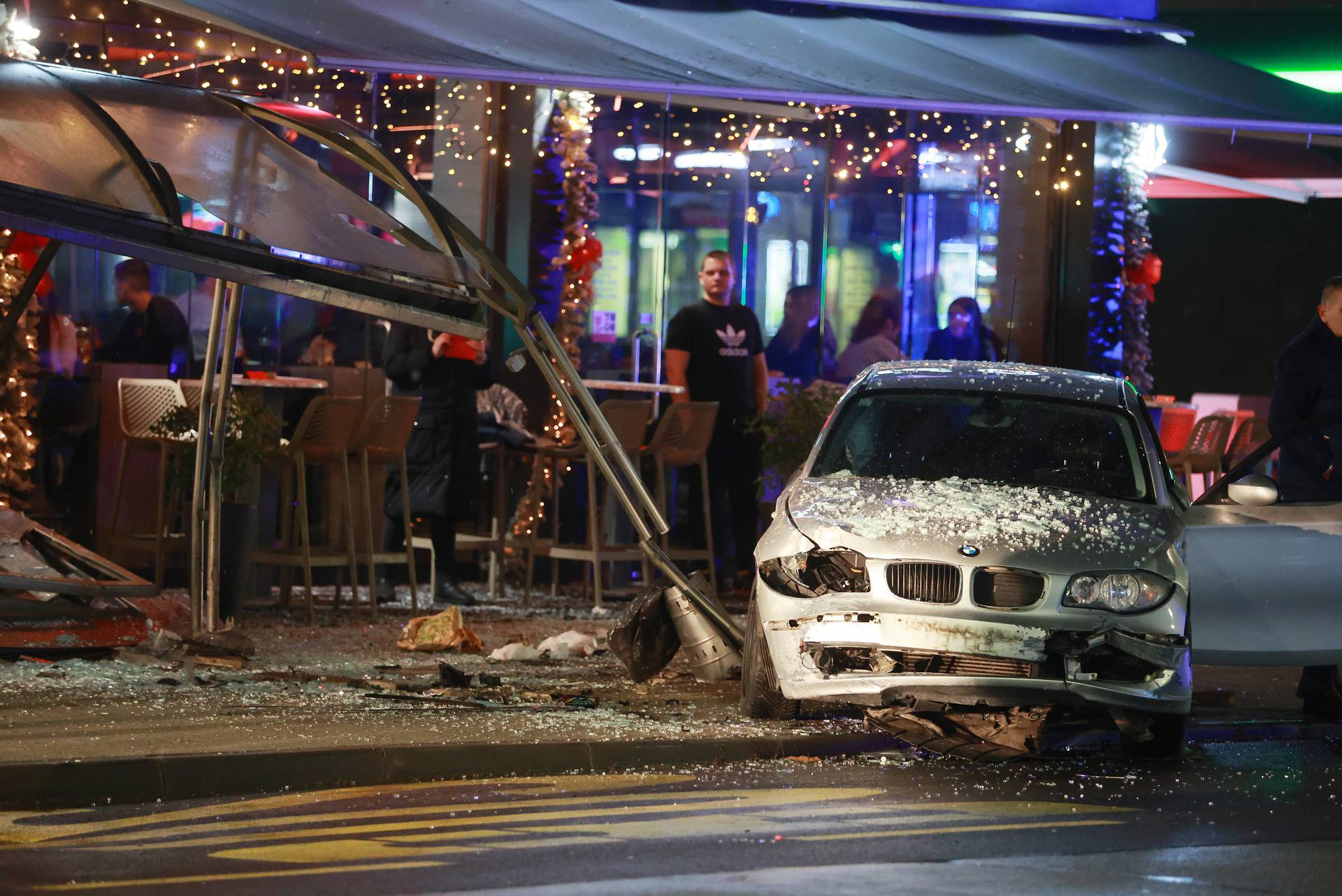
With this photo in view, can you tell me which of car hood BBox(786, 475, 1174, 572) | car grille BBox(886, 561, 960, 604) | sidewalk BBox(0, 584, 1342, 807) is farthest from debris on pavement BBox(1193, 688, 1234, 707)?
car grille BBox(886, 561, 960, 604)

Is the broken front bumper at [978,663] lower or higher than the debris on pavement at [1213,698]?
higher

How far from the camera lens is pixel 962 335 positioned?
2006 cm

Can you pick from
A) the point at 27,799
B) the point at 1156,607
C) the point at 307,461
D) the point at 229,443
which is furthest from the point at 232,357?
the point at 1156,607

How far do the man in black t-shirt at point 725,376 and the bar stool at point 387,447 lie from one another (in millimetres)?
3012

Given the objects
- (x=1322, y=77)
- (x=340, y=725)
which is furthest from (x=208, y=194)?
(x=1322, y=77)

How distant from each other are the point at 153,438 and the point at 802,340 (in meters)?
8.55

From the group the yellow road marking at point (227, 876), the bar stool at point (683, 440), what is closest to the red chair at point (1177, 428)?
the bar stool at point (683, 440)

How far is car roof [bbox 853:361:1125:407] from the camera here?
9547 millimetres

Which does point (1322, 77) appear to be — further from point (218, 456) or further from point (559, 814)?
point (559, 814)

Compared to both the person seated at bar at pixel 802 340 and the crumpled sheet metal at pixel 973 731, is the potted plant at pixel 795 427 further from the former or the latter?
the crumpled sheet metal at pixel 973 731

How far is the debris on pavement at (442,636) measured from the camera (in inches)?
447

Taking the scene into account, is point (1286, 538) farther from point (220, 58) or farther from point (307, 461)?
point (220, 58)

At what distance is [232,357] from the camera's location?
1116 cm

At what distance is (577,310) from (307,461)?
5.26 meters
